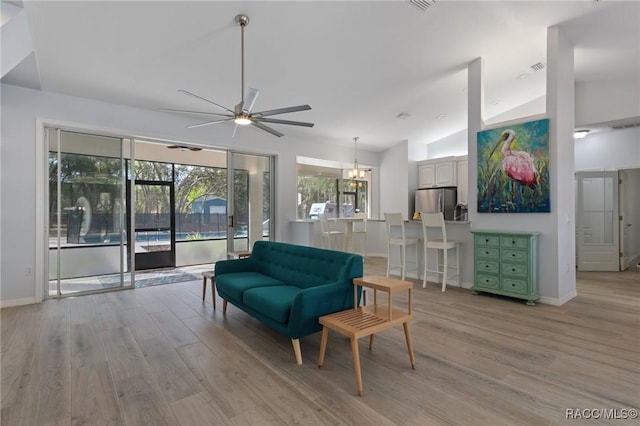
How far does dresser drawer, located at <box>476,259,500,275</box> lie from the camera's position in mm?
4238

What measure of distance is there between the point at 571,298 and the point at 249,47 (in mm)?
5207

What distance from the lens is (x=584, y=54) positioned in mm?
4539

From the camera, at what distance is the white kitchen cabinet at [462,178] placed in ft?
24.0

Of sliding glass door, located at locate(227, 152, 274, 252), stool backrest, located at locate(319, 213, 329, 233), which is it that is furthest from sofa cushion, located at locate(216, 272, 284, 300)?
stool backrest, located at locate(319, 213, 329, 233)

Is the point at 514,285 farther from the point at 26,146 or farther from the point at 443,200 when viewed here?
the point at 26,146

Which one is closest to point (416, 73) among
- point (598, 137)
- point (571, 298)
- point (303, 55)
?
point (303, 55)

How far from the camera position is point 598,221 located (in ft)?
20.5

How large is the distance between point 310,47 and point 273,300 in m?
3.05

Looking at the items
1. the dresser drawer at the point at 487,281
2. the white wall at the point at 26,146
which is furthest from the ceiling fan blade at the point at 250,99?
the dresser drawer at the point at 487,281

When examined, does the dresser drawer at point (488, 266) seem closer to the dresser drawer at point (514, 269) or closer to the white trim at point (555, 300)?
the dresser drawer at point (514, 269)

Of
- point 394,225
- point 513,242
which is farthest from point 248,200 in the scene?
point 513,242

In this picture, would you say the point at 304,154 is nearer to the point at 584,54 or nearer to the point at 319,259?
the point at 319,259

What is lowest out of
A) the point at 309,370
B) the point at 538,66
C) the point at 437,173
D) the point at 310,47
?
the point at 309,370

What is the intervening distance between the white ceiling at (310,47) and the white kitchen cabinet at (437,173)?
2164mm
